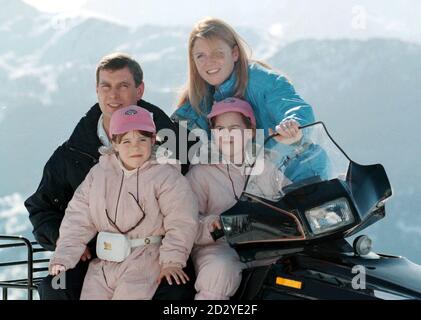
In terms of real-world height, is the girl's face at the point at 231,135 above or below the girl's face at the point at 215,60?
below

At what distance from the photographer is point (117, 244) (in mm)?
3518

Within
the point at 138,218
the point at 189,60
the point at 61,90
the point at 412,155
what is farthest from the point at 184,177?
the point at 61,90

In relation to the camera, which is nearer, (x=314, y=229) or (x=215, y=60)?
(x=314, y=229)

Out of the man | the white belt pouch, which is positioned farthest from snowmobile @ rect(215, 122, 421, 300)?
the man

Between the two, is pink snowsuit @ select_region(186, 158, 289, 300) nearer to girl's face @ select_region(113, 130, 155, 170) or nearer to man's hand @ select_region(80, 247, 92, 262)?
girl's face @ select_region(113, 130, 155, 170)

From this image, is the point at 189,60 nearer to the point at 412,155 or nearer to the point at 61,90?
the point at 412,155

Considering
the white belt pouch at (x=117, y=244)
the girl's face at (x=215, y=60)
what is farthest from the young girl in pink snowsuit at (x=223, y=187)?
the girl's face at (x=215, y=60)

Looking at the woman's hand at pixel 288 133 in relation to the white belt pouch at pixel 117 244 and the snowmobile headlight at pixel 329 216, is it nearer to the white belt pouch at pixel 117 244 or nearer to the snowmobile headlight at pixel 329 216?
the snowmobile headlight at pixel 329 216

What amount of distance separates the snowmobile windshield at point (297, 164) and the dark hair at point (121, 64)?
1070 mm

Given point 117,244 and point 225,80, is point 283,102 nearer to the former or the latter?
point 225,80

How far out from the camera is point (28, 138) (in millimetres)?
90062

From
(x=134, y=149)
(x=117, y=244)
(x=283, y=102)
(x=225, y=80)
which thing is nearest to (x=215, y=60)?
(x=225, y=80)

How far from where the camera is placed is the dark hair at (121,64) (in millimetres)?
4188
